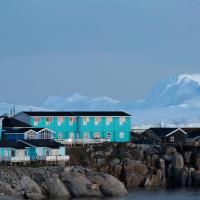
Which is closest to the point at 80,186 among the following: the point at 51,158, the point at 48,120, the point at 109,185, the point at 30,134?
the point at 109,185

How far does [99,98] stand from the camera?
449ft

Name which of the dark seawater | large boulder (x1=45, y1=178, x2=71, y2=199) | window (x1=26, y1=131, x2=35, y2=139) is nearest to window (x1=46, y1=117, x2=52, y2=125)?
window (x1=26, y1=131, x2=35, y2=139)

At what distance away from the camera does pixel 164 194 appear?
64250mm

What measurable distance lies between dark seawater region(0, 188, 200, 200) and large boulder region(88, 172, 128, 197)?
64cm

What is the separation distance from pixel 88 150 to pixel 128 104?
64.3 meters

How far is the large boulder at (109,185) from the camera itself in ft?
205

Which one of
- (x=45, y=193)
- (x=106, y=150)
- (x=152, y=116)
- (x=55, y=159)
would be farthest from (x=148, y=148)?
(x=152, y=116)

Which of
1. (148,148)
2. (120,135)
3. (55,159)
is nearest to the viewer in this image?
(55,159)

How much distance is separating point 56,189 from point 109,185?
3.58 meters

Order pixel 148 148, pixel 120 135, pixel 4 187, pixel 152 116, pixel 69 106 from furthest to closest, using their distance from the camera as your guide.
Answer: pixel 69 106
pixel 152 116
pixel 120 135
pixel 148 148
pixel 4 187

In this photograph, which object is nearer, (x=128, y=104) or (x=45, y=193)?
(x=45, y=193)

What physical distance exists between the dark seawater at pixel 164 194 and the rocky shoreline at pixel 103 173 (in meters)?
1.24

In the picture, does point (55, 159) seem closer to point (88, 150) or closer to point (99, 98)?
point (88, 150)

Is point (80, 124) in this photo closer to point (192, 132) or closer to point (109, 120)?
point (109, 120)
